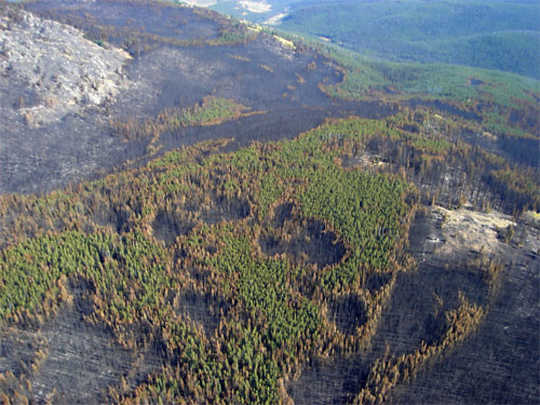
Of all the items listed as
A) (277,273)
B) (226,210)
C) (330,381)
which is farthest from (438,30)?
(330,381)

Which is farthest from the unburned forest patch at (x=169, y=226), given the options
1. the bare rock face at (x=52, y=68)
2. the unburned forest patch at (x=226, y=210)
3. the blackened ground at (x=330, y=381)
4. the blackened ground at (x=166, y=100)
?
the bare rock face at (x=52, y=68)

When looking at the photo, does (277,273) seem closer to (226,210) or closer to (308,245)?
(308,245)

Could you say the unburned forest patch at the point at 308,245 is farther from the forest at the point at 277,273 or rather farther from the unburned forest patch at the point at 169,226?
the unburned forest patch at the point at 169,226

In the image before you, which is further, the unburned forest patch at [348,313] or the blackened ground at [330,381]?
the unburned forest patch at [348,313]

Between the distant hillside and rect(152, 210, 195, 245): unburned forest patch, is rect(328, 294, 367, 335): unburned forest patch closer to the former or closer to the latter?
rect(152, 210, 195, 245): unburned forest patch

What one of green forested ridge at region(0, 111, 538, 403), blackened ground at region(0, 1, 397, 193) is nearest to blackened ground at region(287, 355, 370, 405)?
green forested ridge at region(0, 111, 538, 403)

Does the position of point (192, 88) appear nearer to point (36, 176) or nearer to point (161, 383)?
point (36, 176)
